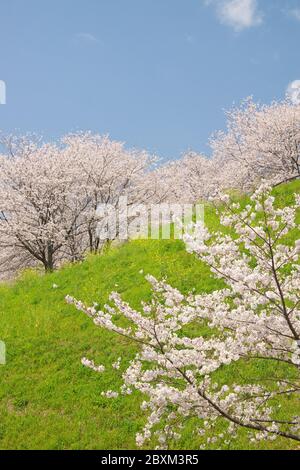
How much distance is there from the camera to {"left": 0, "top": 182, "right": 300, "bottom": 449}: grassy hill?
408 inches

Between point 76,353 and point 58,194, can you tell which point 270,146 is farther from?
point 76,353

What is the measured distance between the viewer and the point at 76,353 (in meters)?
13.6

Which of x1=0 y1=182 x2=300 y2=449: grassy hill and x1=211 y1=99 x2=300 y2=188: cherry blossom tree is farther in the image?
x1=211 y1=99 x2=300 y2=188: cherry blossom tree

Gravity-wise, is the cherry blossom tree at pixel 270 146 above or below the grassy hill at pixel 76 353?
above

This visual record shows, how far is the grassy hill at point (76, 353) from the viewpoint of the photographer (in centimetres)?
1035

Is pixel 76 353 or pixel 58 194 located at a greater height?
pixel 58 194

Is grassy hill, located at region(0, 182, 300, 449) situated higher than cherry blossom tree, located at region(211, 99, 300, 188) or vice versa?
cherry blossom tree, located at region(211, 99, 300, 188)

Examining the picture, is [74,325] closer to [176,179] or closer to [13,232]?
[13,232]

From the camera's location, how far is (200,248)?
249 inches

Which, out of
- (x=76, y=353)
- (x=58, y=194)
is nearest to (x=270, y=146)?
(x=58, y=194)
